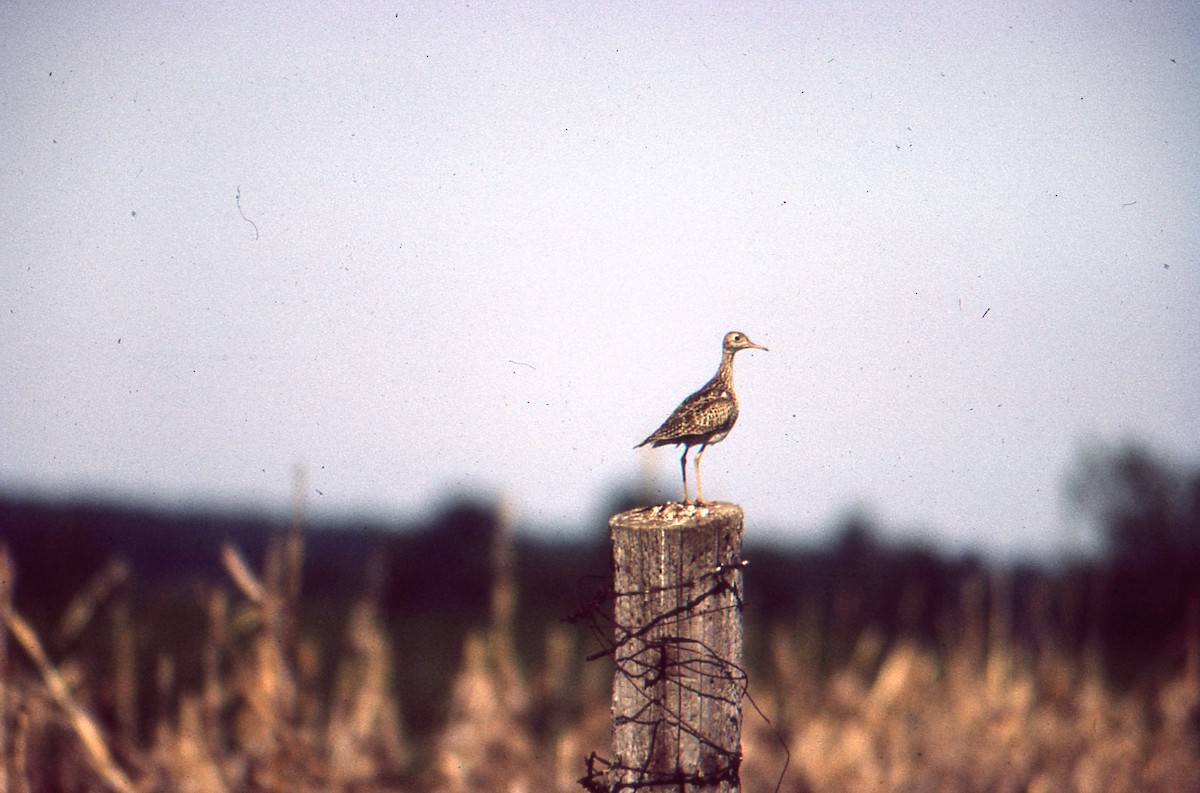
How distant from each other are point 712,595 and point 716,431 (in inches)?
21.3

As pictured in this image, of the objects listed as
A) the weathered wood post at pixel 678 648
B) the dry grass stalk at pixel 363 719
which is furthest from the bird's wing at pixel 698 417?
the dry grass stalk at pixel 363 719

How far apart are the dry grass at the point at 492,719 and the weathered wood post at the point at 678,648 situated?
239cm

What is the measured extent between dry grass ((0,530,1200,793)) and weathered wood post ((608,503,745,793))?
2.39m

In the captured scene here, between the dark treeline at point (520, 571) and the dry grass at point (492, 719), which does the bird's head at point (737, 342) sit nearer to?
the dry grass at point (492, 719)

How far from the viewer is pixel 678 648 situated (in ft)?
8.46

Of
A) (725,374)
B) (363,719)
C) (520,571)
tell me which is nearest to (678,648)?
Result: (725,374)

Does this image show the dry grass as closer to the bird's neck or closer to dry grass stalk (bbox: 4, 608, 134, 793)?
dry grass stalk (bbox: 4, 608, 134, 793)

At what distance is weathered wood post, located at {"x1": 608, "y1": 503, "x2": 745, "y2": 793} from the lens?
2.57 meters

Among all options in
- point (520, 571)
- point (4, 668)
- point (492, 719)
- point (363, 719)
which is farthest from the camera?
point (520, 571)

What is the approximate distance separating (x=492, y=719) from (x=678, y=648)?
4.68 metres

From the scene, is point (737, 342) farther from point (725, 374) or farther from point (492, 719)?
point (492, 719)

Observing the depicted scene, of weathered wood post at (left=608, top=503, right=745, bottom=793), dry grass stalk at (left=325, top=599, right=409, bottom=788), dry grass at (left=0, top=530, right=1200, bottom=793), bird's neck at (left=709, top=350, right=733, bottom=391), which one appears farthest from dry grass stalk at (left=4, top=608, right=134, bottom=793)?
bird's neck at (left=709, top=350, right=733, bottom=391)

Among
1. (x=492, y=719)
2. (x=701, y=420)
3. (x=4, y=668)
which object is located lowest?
(x=492, y=719)

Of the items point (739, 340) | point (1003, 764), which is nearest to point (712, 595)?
point (739, 340)
